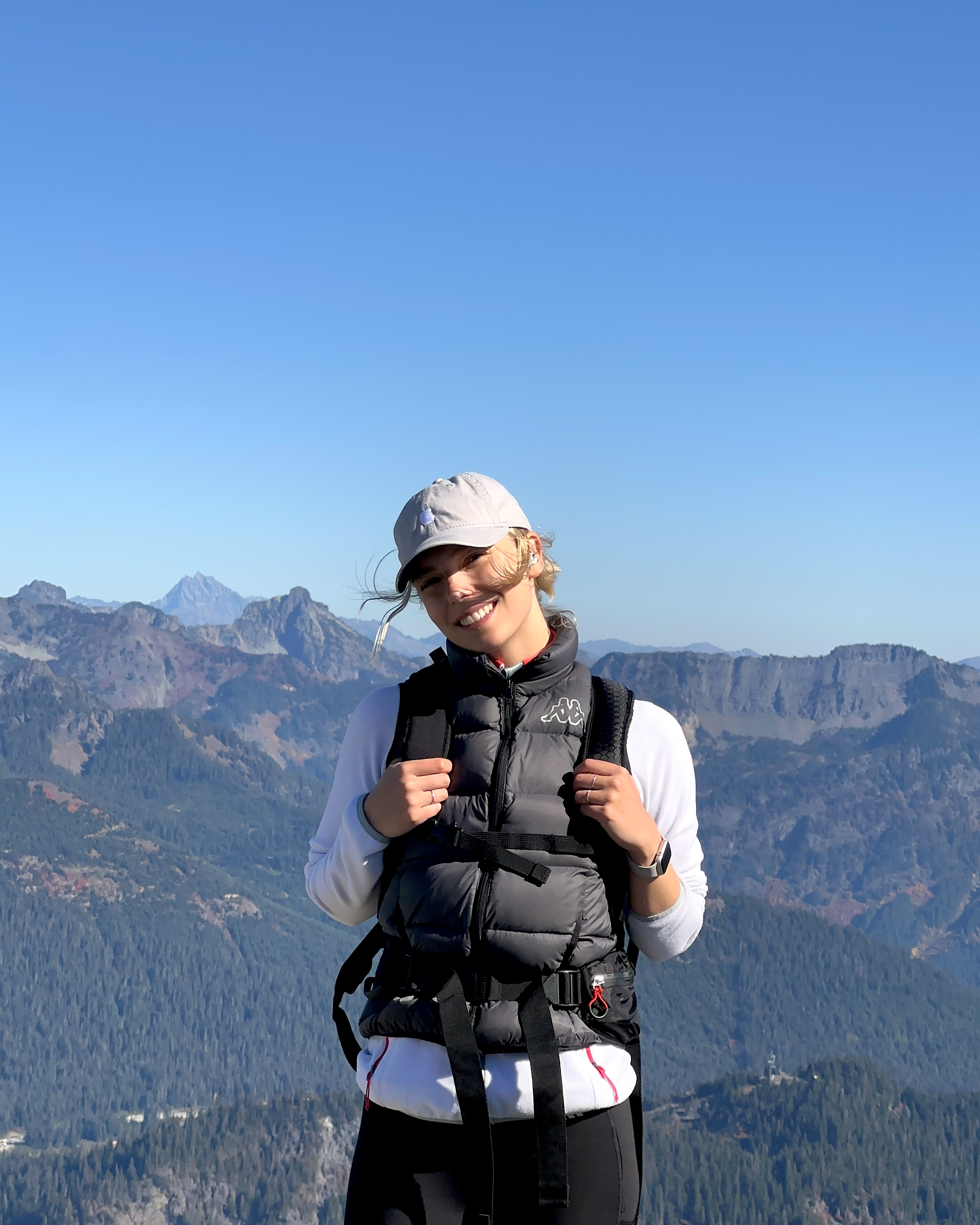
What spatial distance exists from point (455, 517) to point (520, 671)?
71 cm

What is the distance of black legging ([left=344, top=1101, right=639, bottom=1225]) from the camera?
192 inches

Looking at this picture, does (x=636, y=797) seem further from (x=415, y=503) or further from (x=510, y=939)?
(x=415, y=503)

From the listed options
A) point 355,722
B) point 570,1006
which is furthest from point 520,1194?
point 355,722

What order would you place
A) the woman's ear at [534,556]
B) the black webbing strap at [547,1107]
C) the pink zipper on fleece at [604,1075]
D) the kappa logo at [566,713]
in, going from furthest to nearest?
1. the woman's ear at [534,556]
2. the kappa logo at [566,713]
3. the pink zipper on fleece at [604,1075]
4. the black webbing strap at [547,1107]

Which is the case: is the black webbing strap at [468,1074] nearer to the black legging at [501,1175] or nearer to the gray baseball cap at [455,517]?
the black legging at [501,1175]

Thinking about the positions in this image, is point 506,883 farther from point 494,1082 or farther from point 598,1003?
point 494,1082

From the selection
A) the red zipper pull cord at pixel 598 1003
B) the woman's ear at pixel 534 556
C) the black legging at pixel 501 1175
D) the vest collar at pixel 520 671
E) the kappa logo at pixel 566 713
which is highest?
the woman's ear at pixel 534 556

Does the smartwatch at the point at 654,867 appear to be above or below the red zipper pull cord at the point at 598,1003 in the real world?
above

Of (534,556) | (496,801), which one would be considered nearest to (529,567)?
(534,556)

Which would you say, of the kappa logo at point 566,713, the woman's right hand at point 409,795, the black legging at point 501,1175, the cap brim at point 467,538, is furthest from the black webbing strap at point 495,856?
the cap brim at point 467,538

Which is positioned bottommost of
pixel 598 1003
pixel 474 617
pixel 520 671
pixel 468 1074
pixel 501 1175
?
pixel 501 1175

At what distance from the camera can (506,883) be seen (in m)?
4.93

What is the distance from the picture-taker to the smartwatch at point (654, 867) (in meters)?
5.12

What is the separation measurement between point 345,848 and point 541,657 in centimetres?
114
